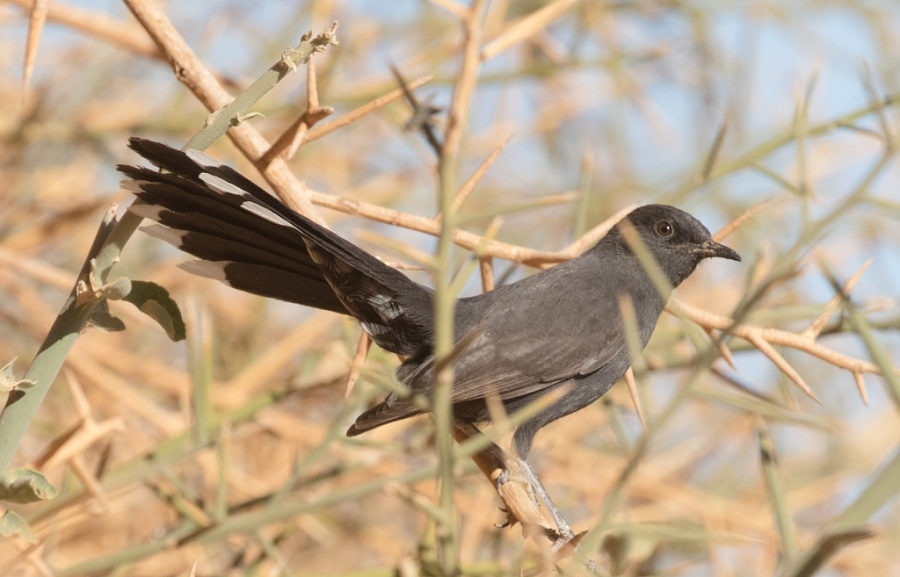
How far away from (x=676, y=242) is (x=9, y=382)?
2724mm

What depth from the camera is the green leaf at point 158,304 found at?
7.02 feet

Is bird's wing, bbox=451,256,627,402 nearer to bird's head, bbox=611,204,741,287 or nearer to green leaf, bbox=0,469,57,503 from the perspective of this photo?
bird's head, bbox=611,204,741,287

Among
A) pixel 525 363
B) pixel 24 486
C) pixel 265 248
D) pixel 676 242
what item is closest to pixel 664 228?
pixel 676 242

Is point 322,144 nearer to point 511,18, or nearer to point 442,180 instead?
point 511,18

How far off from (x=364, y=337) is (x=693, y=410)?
3.48m

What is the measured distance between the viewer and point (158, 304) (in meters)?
2.17

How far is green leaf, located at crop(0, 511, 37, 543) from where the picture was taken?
192 centimetres

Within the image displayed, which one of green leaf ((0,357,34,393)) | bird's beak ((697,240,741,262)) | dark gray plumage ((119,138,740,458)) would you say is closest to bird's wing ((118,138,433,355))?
dark gray plumage ((119,138,740,458))

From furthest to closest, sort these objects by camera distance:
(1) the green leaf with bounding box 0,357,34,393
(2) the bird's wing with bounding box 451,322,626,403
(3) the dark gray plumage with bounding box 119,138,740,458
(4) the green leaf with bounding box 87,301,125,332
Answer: (2) the bird's wing with bounding box 451,322,626,403
(3) the dark gray plumage with bounding box 119,138,740,458
(4) the green leaf with bounding box 87,301,125,332
(1) the green leaf with bounding box 0,357,34,393

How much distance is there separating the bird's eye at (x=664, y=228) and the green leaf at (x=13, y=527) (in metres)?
2.71

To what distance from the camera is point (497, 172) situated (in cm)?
600

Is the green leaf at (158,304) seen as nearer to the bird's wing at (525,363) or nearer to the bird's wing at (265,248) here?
the bird's wing at (265,248)

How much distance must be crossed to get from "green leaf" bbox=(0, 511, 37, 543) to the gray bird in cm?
89

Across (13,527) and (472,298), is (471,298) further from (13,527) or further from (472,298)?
(13,527)
